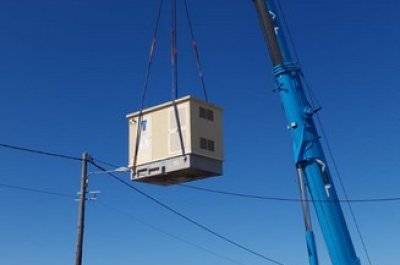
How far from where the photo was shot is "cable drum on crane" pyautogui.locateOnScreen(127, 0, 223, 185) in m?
17.0

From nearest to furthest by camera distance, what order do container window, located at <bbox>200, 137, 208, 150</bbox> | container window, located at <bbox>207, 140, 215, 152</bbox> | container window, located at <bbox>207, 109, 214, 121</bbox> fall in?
container window, located at <bbox>200, 137, 208, 150</bbox> → container window, located at <bbox>207, 140, 215, 152</bbox> → container window, located at <bbox>207, 109, 214, 121</bbox>

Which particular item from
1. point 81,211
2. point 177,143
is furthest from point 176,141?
point 81,211

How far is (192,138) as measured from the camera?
670 inches

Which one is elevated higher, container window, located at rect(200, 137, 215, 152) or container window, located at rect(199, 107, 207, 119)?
container window, located at rect(199, 107, 207, 119)

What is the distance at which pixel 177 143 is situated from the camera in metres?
17.1

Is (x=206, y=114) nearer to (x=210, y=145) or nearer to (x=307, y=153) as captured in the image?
(x=210, y=145)

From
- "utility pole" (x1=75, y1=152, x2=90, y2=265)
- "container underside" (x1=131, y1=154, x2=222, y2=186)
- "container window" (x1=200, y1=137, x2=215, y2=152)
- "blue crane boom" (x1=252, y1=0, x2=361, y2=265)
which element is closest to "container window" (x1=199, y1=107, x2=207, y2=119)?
"container window" (x1=200, y1=137, x2=215, y2=152)

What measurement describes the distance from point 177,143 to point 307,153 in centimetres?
415

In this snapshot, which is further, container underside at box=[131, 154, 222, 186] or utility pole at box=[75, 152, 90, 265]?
utility pole at box=[75, 152, 90, 265]

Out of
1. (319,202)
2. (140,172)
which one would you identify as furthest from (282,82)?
(140,172)

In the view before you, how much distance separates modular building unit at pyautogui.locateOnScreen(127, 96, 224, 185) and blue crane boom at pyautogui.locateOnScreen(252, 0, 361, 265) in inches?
97.6

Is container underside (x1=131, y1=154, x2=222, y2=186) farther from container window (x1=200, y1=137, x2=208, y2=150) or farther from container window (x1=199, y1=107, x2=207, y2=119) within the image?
container window (x1=199, y1=107, x2=207, y2=119)

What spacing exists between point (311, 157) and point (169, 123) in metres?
4.39

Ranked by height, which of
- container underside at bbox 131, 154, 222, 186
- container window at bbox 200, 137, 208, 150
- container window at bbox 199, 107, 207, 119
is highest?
container window at bbox 199, 107, 207, 119
